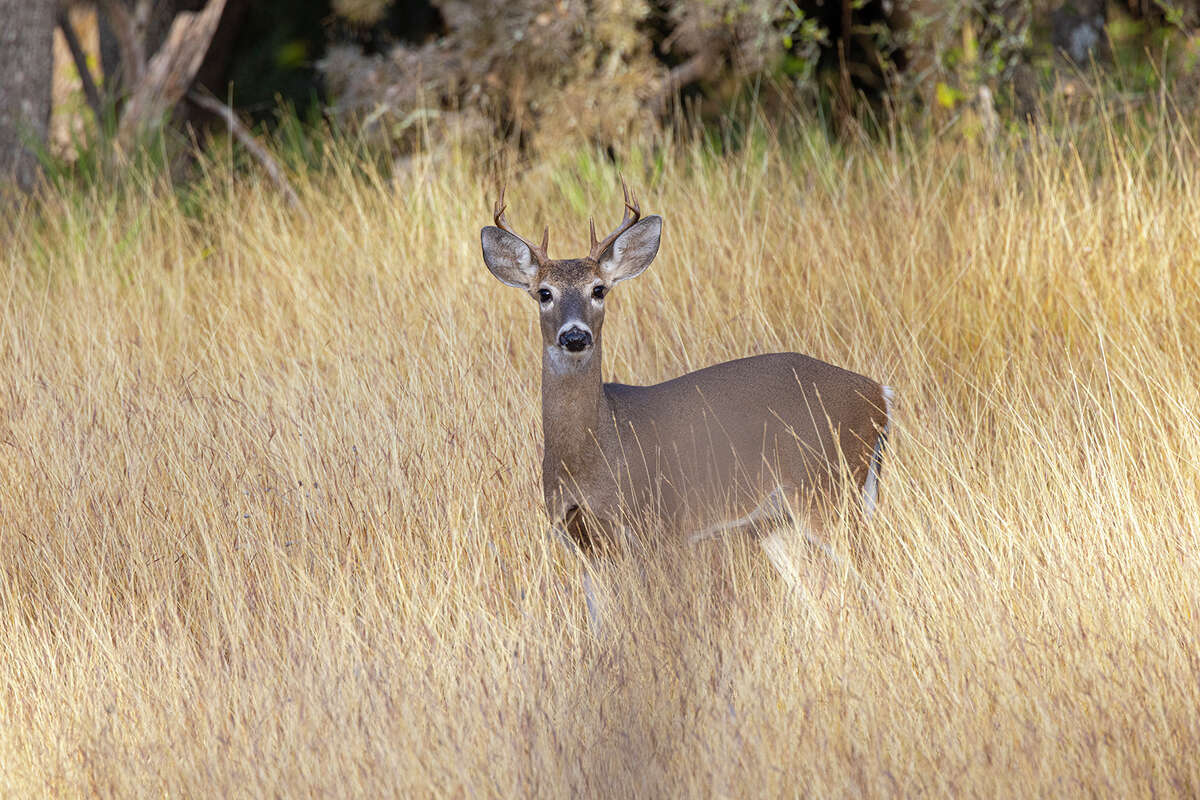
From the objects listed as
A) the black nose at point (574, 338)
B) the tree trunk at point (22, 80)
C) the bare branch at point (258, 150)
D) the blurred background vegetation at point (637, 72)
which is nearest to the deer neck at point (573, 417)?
the black nose at point (574, 338)

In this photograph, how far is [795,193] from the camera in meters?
6.52

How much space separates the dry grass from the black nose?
572 mm

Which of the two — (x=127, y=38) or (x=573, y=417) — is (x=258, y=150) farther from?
(x=573, y=417)

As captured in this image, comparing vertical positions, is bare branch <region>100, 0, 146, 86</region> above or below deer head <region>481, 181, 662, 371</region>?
below

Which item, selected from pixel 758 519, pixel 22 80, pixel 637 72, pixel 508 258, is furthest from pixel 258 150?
pixel 758 519

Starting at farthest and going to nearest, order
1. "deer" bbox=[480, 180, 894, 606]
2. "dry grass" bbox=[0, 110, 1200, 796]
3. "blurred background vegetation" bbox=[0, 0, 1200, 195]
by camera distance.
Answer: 1. "blurred background vegetation" bbox=[0, 0, 1200, 195]
2. "deer" bbox=[480, 180, 894, 606]
3. "dry grass" bbox=[0, 110, 1200, 796]

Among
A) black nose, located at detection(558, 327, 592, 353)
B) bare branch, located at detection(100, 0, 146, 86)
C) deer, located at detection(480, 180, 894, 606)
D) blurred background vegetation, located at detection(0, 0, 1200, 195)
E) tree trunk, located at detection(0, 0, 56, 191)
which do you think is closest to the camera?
black nose, located at detection(558, 327, 592, 353)

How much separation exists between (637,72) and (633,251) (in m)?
4.57

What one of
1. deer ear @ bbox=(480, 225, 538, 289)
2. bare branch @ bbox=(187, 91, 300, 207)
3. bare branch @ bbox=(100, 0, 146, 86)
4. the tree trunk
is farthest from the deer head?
bare branch @ bbox=(100, 0, 146, 86)

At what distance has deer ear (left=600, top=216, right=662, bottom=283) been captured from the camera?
13.6ft

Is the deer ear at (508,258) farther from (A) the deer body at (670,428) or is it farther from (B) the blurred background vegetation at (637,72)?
(B) the blurred background vegetation at (637,72)

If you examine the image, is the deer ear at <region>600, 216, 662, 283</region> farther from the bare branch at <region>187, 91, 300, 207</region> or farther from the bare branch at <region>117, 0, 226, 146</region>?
the bare branch at <region>117, 0, 226, 146</region>

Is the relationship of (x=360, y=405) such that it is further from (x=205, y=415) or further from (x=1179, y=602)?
(x=1179, y=602)

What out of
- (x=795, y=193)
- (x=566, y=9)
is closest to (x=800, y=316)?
(x=795, y=193)
